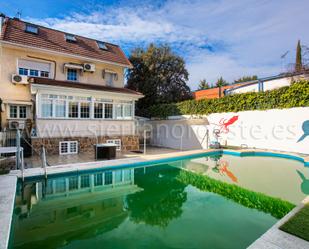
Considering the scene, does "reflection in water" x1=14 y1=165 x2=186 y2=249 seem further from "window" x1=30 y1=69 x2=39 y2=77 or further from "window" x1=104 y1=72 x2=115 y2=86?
"window" x1=104 y1=72 x2=115 y2=86

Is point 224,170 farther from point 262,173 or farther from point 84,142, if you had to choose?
point 84,142

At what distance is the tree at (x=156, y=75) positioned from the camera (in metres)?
26.0

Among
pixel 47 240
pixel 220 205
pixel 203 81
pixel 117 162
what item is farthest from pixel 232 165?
pixel 203 81

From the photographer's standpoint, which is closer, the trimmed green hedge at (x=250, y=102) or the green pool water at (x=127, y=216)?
the green pool water at (x=127, y=216)

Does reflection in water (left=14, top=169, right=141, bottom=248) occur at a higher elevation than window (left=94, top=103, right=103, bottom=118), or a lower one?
lower

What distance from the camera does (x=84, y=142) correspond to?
1491 centimetres

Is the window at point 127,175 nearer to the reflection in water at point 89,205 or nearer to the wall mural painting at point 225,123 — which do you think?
the reflection in water at point 89,205

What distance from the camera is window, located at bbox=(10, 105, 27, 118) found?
1587 cm

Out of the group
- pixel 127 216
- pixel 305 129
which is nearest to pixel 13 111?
pixel 127 216

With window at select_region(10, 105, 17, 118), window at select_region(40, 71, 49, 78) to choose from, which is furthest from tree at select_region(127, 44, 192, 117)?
window at select_region(10, 105, 17, 118)

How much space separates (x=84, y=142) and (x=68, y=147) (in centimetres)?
117

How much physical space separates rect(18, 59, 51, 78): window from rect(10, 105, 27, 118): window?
280cm

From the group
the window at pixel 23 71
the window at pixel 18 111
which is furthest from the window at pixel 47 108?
the window at pixel 23 71

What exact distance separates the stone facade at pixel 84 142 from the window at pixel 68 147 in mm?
214
